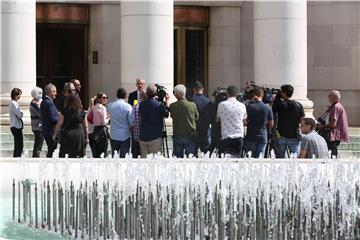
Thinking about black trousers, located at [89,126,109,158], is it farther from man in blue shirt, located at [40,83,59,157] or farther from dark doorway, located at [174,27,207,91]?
dark doorway, located at [174,27,207,91]

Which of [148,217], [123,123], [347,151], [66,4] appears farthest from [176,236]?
[66,4]

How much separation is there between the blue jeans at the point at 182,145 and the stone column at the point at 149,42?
16.8 feet

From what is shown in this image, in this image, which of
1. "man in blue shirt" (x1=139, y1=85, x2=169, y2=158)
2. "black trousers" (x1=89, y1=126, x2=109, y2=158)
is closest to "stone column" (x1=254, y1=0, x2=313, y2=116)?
"black trousers" (x1=89, y1=126, x2=109, y2=158)

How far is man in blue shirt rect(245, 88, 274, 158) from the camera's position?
777 inches

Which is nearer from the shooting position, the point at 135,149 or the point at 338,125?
the point at 135,149

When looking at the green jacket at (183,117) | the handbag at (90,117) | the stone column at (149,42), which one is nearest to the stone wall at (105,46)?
the stone column at (149,42)

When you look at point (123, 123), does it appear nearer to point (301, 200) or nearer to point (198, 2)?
point (301, 200)

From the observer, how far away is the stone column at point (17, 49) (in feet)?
83.0

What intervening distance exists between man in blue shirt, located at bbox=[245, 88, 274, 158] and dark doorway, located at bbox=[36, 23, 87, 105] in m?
10.7

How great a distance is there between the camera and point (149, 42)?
25438 mm

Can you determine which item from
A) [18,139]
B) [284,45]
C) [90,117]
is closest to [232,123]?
[90,117]

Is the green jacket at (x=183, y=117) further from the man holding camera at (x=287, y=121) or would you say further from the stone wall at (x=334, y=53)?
the stone wall at (x=334, y=53)

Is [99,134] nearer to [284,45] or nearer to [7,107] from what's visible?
[7,107]

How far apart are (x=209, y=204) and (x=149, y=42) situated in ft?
36.5
